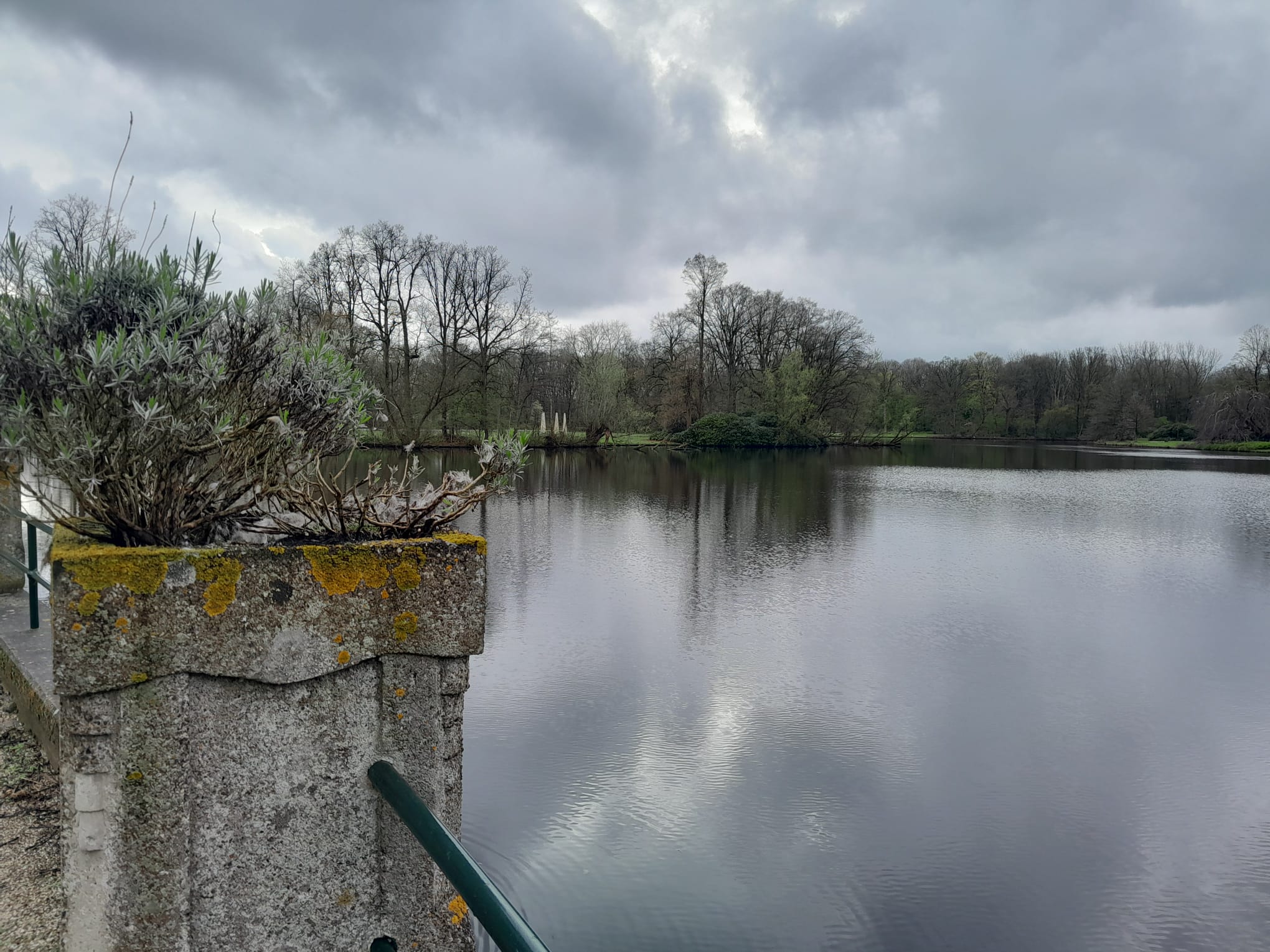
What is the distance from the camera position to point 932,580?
12859mm

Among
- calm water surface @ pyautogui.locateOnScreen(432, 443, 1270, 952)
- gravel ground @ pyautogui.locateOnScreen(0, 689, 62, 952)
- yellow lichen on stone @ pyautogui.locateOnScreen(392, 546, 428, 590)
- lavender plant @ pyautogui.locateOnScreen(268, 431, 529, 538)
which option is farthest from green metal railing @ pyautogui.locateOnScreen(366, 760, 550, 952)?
calm water surface @ pyautogui.locateOnScreen(432, 443, 1270, 952)

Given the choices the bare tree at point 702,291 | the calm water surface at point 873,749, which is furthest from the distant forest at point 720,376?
the calm water surface at point 873,749

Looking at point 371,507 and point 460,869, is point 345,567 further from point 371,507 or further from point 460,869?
point 460,869

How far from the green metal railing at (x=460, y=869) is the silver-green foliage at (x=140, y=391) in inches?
26.3

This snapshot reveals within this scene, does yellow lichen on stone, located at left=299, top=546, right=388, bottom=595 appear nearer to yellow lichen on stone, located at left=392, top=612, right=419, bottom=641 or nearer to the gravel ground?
Answer: yellow lichen on stone, located at left=392, top=612, right=419, bottom=641

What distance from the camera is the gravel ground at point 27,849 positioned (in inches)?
94.5

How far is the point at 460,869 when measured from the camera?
122 cm

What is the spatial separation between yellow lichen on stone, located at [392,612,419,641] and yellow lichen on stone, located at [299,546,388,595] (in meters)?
0.07

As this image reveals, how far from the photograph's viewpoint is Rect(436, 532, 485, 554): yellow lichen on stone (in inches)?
64.7

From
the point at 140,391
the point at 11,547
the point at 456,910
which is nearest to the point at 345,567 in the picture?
the point at 140,391

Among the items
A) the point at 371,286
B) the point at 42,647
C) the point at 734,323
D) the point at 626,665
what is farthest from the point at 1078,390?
the point at 42,647

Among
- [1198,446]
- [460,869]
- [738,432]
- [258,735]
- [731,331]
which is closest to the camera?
[460,869]

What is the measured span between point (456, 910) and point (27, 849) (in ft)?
6.87

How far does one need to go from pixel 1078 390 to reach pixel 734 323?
39856mm
